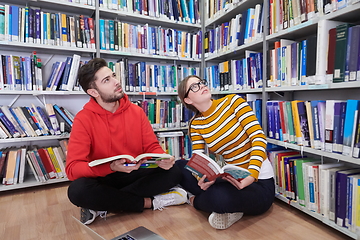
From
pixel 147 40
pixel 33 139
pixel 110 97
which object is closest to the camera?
pixel 110 97

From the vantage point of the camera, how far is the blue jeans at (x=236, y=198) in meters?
1.39

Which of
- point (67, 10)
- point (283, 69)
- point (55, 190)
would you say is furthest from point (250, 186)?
point (67, 10)

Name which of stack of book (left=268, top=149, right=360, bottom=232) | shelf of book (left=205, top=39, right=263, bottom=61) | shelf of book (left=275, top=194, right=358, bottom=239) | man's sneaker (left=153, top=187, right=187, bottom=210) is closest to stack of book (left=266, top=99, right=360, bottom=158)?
stack of book (left=268, top=149, right=360, bottom=232)

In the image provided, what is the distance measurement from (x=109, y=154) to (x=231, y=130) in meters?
0.86

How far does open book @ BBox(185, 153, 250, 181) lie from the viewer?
1217 mm

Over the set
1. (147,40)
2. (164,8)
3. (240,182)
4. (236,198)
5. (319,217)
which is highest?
(164,8)

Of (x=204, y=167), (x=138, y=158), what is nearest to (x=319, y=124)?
(x=204, y=167)

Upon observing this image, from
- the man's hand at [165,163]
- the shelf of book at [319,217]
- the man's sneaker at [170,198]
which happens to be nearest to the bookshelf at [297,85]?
the shelf of book at [319,217]

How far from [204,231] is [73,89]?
1.74 m

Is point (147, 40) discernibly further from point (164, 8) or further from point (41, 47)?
point (41, 47)

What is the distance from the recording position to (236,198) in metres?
1.39

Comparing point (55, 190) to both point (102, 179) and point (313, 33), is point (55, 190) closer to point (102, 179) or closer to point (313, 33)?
point (102, 179)

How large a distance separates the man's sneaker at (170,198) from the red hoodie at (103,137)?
12.7 inches

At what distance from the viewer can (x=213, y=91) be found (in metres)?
2.61
